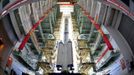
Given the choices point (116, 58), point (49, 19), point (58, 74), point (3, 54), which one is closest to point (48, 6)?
point (49, 19)

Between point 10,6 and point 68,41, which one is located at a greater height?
point 10,6

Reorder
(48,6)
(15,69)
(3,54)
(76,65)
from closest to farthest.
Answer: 1. (3,54)
2. (15,69)
3. (76,65)
4. (48,6)

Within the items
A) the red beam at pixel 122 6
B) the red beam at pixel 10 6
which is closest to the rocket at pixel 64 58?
the red beam at pixel 10 6

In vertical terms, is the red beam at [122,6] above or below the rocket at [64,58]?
above

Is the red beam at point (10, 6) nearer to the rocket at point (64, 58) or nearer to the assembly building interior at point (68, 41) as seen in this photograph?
the assembly building interior at point (68, 41)

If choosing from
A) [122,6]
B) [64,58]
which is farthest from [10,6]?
[122,6]

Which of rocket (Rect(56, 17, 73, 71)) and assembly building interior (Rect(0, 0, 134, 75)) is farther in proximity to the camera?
assembly building interior (Rect(0, 0, 134, 75))

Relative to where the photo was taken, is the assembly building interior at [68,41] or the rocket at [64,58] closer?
the rocket at [64,58]

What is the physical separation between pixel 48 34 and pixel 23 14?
9.26m

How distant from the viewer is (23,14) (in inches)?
622

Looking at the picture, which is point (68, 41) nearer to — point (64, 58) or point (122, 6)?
point (64, 58)

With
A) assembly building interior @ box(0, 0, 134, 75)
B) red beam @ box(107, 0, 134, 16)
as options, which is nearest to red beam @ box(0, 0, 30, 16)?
assembly building interior @ box(0, 0, 134, 75)

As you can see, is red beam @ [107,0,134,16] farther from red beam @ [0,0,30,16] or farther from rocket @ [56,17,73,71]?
red beam @ [0,0,30,16]

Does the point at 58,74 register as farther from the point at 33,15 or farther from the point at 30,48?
the point at 30,48
